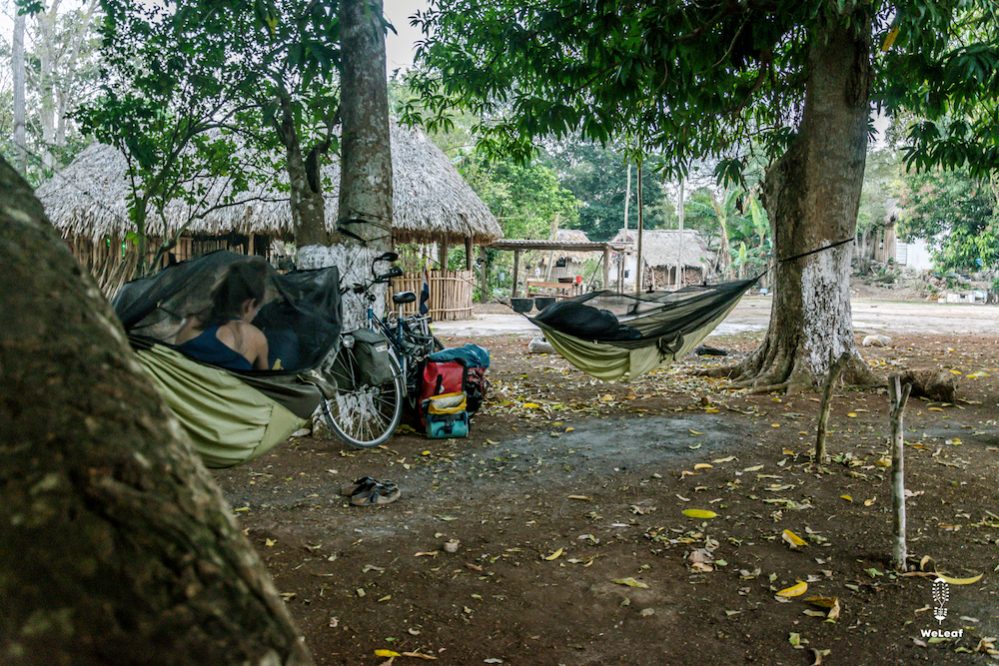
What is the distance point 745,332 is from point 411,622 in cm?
840

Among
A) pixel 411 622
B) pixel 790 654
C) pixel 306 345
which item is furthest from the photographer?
pixel 306 345

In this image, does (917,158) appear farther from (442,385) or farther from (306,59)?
(306,59)

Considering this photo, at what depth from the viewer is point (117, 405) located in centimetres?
58

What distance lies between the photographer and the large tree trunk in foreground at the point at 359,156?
359 centimetres

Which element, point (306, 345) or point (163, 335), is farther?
point (306, 345)

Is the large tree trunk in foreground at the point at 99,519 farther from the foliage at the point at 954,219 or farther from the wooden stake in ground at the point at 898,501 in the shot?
the foliage at the point at 954,219

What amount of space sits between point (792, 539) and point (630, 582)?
61cm

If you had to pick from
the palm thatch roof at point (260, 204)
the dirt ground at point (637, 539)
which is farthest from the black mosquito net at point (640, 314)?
the palm thatch roof at point (260, 204)

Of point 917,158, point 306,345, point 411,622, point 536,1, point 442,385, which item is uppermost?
point 536,1

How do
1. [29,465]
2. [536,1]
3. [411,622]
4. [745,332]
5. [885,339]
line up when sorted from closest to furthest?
[29,465]
[411,622]
[536,1]
[885,339]
[745,332]

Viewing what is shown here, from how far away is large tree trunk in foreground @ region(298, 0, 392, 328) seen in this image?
359 cm

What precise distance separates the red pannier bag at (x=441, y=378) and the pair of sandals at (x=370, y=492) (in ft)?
2.76

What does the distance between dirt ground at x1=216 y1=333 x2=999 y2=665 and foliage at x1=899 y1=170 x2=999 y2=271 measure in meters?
13.7

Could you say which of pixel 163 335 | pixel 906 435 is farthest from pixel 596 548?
pixel 906 435
